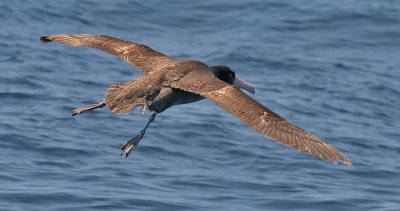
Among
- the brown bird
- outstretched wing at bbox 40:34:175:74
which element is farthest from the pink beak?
outstretched wing at bbox 40:34:175:74

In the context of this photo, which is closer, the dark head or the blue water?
the dark head

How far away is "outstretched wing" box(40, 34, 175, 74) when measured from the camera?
37.8 ft

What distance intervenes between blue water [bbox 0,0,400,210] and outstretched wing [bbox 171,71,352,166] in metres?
2.44

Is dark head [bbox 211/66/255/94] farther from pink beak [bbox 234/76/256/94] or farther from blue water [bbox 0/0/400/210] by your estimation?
blue water [bbox 0/0/400/210]

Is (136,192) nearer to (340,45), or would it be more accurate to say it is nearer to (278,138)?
(278,138)

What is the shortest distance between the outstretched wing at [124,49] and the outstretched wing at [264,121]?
1334 millimetres

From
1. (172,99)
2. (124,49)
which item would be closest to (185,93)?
(172,99)

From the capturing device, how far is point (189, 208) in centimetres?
1180

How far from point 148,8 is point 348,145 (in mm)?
10626

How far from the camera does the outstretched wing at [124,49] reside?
37.8ft

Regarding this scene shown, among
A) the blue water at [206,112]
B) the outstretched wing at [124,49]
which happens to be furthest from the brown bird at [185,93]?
the blue water at [206,112]

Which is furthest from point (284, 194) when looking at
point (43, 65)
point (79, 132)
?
point (43, 65)

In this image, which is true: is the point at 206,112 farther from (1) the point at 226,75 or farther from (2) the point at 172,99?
(2) the point at 172,99

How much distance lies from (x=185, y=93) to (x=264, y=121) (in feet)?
5.95
